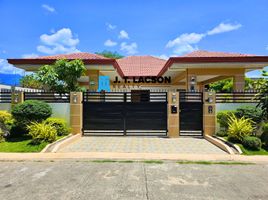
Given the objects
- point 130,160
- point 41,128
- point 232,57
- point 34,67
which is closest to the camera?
point 130,160

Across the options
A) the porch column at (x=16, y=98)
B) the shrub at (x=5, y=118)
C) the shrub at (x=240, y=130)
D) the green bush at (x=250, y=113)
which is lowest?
the shrub at (x=240, y=130)

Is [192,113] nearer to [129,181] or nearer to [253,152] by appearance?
[253,152]

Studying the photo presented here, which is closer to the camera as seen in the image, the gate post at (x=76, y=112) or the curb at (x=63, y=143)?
the curb at (x=63, y=143)

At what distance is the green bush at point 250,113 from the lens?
1205cm

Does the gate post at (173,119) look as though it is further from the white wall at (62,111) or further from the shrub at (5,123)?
the shrub at (5,123)

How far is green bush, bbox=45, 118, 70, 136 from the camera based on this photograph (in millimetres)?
12219

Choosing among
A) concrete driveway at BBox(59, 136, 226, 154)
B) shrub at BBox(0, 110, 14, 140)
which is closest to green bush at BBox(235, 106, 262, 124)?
concrete driveway at BBox(59, 136, 226, 154)

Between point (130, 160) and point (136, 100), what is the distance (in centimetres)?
621

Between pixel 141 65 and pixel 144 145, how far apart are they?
1777 cm

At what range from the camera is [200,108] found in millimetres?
13453

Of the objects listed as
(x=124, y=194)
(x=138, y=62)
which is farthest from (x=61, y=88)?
(x=138, y=62)

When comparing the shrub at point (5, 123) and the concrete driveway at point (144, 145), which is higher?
the shrub at point (5, 123)

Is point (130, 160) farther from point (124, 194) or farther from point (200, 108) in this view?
point (200, 108)

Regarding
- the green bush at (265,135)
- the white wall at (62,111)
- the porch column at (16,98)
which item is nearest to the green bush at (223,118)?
the green bush at (265,135)
